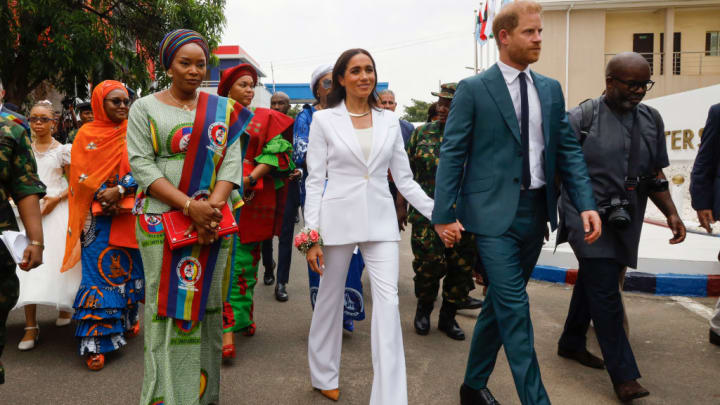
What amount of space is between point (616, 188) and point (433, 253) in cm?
152

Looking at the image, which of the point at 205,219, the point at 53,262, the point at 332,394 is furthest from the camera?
the point at 53,262

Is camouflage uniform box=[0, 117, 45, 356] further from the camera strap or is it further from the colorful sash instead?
the camera strap

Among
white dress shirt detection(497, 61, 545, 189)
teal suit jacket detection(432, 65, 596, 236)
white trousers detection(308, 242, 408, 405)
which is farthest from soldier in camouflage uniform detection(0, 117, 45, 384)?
white dress shirt detection(497, 61, 545, 189)

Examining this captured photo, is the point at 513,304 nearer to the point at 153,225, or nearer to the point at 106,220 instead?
the point at 153,225

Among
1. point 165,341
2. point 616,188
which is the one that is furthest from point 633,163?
point 165,341

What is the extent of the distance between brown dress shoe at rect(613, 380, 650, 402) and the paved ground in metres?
0.11

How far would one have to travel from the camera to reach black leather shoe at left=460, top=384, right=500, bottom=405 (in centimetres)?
310

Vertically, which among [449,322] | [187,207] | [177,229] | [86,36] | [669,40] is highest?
[669,40]

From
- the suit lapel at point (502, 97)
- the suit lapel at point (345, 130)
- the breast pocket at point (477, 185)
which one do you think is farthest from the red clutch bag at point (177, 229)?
the suit lapel at point (502, 97)

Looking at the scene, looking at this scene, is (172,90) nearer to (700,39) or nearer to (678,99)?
(678,99)

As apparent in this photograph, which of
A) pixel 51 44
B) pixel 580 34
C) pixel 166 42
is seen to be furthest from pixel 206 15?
pixel 580 34

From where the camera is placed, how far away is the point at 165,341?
2818 millimetres

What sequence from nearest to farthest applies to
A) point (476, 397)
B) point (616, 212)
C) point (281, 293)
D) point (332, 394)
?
1. point (476, 397)
2. point (332, 394)
3. point (616, 212)
4. point (281, 293)

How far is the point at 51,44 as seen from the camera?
33.5 feet
